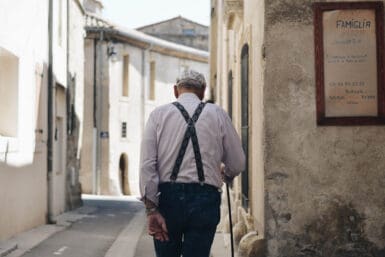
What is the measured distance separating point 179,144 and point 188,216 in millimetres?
413

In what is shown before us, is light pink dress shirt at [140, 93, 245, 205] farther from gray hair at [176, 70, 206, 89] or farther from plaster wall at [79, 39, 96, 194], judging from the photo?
plaster wall at [79, 39, 96, 194]

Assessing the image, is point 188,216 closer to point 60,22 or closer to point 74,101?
point 60,22

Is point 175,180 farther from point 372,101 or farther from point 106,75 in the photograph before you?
point 106,75

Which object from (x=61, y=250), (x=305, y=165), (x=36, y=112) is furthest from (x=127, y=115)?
(x=305, y=165)

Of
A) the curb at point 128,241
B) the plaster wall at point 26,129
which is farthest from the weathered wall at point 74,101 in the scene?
the plaster wall at point 26,129

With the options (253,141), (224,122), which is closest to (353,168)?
(253,141)

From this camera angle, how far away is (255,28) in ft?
24.0

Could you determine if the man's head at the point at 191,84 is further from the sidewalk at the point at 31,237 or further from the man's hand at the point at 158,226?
the sidewalk at the point at 31,237

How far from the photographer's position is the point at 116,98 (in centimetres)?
3581

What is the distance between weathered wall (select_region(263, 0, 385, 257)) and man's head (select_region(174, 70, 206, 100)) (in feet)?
6.10

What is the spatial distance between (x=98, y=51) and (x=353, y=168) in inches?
1139

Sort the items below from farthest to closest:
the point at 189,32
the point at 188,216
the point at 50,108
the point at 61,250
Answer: the point at 189,32 → the point at 50,108 → the point at 61,250 → the point at 188,216

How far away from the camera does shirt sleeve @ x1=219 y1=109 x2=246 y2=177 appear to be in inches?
175

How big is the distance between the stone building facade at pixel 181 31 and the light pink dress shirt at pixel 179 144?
136ft
